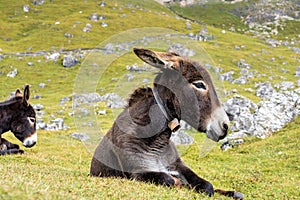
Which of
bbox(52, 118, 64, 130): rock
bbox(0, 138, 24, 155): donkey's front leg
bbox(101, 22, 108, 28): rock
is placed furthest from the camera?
bbox(101, 22, 108, 28): rock

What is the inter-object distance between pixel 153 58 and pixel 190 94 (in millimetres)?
1242

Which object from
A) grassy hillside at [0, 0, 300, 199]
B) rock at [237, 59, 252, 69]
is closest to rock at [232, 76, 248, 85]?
grassy hillside at [0, 0, 300, 199]

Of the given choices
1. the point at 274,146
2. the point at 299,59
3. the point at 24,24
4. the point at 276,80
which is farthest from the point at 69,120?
the point at 24,24

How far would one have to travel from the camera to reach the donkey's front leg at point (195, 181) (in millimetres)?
9195

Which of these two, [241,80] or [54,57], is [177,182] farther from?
[54,57]

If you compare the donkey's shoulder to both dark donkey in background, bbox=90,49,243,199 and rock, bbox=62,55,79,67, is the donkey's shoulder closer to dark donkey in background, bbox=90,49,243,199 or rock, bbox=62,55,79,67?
dark donkey in background, bbox=90,49,243,199

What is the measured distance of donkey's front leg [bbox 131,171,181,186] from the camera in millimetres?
8875

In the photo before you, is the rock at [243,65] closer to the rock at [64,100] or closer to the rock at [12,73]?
the rock at [64,100]

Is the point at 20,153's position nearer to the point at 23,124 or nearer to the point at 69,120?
the point at 23,124

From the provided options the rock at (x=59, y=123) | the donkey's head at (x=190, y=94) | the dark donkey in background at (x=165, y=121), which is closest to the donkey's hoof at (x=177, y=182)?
the dark donkey in background at (x=165, y=121)

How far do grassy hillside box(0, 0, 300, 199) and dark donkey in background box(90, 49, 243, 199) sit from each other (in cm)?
59

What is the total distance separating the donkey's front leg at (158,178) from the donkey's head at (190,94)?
1.34 m

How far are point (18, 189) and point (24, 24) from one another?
164492 millimetres

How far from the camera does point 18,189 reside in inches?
206
